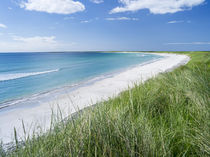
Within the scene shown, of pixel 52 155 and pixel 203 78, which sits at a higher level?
pixel 203 78

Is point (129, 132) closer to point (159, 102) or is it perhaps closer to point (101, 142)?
point (101, 142)

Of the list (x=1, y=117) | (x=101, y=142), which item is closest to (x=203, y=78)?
(x=101, y=142)

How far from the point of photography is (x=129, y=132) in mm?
1361

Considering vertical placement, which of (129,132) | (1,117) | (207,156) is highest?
(129,132)

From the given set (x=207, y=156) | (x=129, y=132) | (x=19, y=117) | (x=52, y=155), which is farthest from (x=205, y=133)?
(x=19, y=117)

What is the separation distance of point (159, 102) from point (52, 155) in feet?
7.87

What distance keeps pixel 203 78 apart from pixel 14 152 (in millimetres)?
3787

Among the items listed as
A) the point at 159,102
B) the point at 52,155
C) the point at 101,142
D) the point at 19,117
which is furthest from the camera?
the point at 19,117

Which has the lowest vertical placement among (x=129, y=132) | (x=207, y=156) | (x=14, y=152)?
(x=207, y=156)

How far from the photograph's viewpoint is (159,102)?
9.09 ft

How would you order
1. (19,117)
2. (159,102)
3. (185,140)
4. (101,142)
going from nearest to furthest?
(101,142) < (185,140) < (159,102) < (19,117)

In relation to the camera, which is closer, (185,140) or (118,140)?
(118,140)

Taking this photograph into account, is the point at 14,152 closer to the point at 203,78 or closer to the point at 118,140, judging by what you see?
the point at 118,140

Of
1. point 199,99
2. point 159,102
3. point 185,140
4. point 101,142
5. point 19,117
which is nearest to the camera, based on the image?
point 101,142
